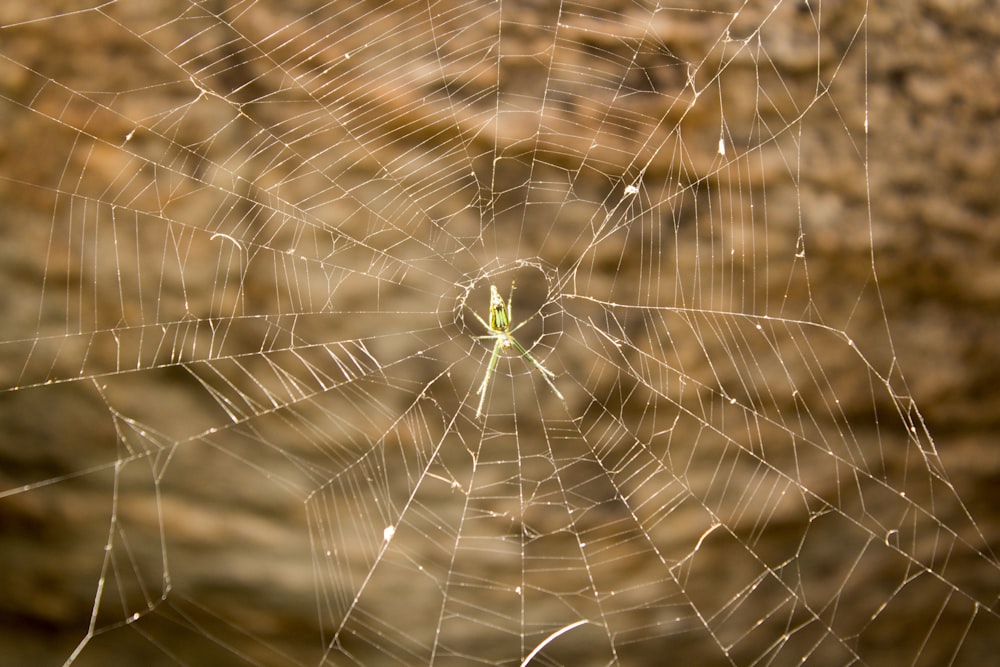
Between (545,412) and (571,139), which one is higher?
(571,139)

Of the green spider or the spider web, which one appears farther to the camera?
the green spider

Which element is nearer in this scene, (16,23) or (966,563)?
(16,23)

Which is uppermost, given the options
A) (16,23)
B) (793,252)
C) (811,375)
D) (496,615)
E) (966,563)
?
(16,23)

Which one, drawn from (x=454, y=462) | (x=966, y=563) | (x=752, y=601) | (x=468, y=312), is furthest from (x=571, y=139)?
(x=966, y=563)

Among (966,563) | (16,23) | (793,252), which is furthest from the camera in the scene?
(966,563)

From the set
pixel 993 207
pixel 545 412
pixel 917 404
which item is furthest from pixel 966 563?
pixel 545 412

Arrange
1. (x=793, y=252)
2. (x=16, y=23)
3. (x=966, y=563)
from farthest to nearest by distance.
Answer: (x=966, y=563)
(x=793, y=252)
(x=16, y=23)

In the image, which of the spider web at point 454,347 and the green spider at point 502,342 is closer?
the spider web at point 454,347

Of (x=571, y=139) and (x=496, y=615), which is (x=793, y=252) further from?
(x=496, y=615)
